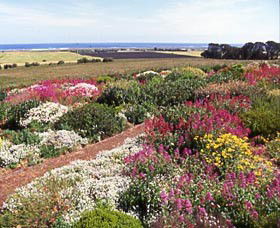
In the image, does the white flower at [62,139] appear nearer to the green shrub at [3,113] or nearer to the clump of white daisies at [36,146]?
the clump of white daisies at [36,146]

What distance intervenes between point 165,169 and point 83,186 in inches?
62.9

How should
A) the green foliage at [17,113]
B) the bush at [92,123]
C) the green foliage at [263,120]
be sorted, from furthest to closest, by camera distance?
the green foliage at [17,113], the bush at [92,123], the green foliage at [263,120]

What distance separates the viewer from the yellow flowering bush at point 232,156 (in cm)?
591

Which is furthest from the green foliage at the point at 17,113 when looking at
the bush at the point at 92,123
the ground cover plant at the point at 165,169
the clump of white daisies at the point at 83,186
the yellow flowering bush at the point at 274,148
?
the yellow flowering bush at the point at 274,148

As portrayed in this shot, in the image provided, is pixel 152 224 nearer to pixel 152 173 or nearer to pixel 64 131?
pixel 152 173

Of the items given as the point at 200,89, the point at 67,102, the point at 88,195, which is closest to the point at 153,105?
the point at 200,89

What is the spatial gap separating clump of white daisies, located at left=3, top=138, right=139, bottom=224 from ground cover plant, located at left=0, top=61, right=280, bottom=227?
0.06 feet

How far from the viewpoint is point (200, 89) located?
1314 centimetres

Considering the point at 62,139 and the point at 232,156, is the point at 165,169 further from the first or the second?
the point at 62,139

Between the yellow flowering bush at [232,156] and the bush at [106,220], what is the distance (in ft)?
7.18

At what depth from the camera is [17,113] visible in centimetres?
1238

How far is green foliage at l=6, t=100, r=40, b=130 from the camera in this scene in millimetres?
12219

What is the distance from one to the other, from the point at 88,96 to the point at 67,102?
5.07 ft

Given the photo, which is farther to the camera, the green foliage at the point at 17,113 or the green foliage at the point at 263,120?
the green foliage at the point at 17,113
